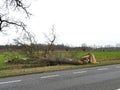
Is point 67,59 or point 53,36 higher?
point 53,36

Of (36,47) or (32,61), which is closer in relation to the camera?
(32,61)

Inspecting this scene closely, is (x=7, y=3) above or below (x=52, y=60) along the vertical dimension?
above

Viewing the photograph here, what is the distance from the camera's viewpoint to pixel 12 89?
1088 centimetres

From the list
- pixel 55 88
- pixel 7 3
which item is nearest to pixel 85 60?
pixel 7 3

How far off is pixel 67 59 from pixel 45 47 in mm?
4624

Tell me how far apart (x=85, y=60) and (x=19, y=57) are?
258 inches

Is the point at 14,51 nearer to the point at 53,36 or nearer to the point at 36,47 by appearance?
the point at 36,47

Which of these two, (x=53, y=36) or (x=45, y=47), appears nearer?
Answer: (x=45, y=47)

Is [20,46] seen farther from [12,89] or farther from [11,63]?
[12,89]

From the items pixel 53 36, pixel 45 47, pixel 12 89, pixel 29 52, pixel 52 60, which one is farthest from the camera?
pixel 53 36

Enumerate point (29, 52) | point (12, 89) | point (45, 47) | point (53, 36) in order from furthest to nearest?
point (53, 36) < point (45, 47) < point (29, 52) < point (12, 89)

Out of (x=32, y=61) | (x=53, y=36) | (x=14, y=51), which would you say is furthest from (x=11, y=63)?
(x=53, y=36)

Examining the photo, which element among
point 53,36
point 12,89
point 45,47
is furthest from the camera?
point 53,36

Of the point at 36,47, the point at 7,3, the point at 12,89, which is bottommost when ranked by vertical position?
the point at 12,89
